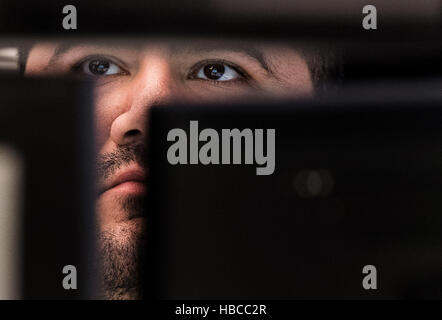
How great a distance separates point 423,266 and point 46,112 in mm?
935

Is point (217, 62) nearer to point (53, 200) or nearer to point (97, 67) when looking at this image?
point (97, 67)

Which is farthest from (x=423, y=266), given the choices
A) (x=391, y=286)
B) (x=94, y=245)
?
(x=94, y=245)

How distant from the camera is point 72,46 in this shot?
1199mm

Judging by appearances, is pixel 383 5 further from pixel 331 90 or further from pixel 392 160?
pixel 392 160

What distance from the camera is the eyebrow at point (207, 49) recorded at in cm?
120

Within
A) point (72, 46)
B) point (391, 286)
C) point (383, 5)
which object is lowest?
point (391, 286)

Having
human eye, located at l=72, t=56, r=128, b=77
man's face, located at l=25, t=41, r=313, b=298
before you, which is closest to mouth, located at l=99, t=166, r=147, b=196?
man's face, located at l=25, t=41, r=313, b=298

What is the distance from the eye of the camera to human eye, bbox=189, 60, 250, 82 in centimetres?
120

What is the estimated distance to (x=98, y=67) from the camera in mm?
1189

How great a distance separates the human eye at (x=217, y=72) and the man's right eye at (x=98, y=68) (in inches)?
6.7

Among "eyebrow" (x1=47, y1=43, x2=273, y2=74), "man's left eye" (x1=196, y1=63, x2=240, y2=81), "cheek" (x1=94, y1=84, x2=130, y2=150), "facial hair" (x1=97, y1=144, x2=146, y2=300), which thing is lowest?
"facial hair" (x1=97, y1=144, x2=146, y2=300)

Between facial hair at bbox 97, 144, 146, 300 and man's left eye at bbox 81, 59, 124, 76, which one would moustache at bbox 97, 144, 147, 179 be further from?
man's left eye at bbox 81, 59, 124, 76

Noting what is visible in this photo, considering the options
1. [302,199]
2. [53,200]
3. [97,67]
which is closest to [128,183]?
[53,200]

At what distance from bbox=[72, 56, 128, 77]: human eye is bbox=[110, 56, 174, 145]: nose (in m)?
0.05
